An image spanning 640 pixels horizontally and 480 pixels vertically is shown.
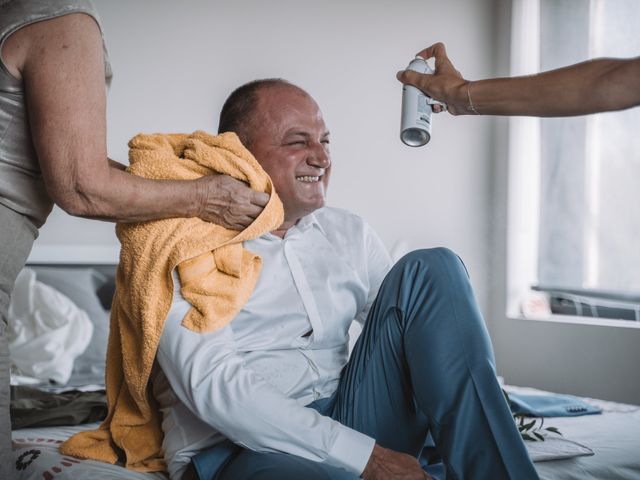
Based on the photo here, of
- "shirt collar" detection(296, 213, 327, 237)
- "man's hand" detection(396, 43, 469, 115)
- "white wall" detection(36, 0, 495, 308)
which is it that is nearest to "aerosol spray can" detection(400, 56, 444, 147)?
"man's hand" detection(396, 43, 469, 115)

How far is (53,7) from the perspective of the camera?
3.26 feet

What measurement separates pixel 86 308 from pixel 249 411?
155 cm

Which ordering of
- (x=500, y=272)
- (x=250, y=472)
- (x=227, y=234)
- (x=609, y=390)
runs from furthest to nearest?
1. (x=500, y=272)
2. (x=609, y=390)
3. (x=227, y=234)
4. (x=250, y=472)

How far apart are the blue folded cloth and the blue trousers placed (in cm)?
51

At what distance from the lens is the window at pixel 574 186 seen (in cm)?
281

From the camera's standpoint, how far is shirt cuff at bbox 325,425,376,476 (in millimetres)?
1157

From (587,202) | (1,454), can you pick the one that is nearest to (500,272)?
(587,202)

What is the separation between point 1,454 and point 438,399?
0.75 meters

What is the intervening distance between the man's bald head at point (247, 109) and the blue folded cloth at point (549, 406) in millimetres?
1033

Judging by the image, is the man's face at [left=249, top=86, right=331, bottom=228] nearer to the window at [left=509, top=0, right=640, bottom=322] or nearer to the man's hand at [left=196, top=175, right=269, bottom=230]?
the man's hand at [left=196, top=175, right=269, bottom=230]

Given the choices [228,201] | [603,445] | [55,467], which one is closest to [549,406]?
[603,445]

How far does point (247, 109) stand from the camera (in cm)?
158

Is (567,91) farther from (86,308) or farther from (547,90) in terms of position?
(86,308)

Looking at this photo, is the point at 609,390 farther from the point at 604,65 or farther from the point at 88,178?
the point at 88,178
